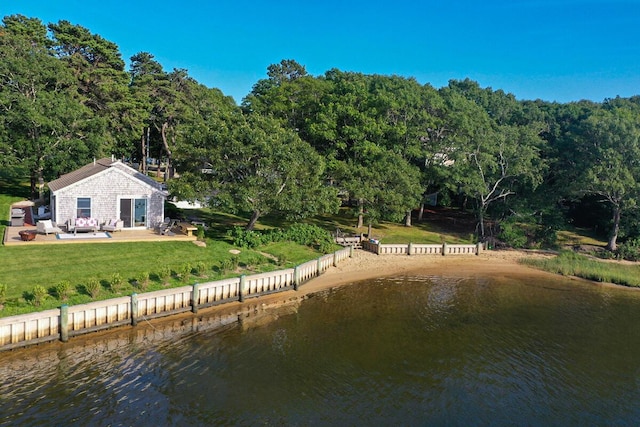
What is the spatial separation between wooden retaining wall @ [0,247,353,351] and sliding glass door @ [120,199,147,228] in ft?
38.6

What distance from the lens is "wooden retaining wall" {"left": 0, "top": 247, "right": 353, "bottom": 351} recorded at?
52.4 feet

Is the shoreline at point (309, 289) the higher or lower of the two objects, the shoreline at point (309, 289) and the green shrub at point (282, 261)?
the lower

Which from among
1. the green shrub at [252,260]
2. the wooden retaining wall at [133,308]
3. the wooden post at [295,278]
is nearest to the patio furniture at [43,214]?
the green shrub at [252,260]

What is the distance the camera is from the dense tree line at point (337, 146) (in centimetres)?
3052

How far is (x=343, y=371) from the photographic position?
16.2 m

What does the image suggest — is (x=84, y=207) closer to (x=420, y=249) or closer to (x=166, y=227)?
(x=166, y=227)

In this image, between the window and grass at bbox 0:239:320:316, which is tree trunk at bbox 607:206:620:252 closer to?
grass at bbox 0:239:320:316

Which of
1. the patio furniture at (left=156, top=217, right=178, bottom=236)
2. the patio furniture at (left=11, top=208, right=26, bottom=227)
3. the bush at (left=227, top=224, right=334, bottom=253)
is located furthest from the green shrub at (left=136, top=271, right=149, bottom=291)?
the patio furniture at (left=11, top=208, right=26, bottom=227)

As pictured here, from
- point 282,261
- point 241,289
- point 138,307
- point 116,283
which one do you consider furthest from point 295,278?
point 116,283

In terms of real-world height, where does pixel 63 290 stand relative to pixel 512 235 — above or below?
below

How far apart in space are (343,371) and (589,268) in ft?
81.2

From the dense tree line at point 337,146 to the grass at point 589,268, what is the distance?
415cm

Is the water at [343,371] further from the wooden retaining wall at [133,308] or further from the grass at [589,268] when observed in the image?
the grass at [589,268]

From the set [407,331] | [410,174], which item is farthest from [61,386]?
[410,174]
